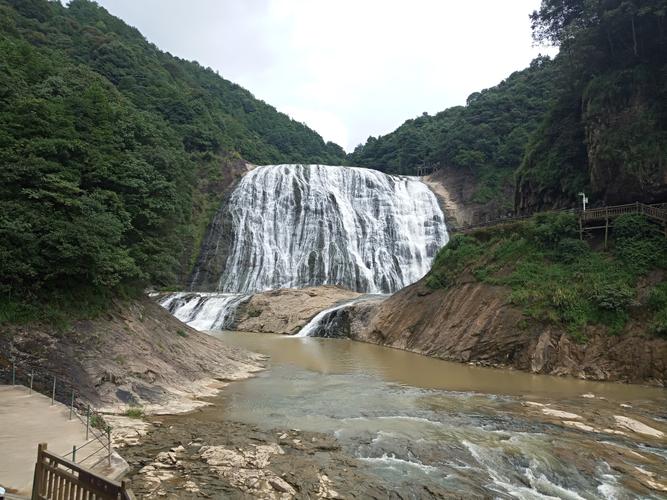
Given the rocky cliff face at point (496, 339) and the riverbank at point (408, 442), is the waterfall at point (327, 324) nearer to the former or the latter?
the rocky cliff face at point (496, 339)

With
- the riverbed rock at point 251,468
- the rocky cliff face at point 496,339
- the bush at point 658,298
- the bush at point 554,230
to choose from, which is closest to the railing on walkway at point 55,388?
the riverbed rock at point 251,468

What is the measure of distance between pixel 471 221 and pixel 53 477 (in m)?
57.7

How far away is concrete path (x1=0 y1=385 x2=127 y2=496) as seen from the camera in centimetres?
670

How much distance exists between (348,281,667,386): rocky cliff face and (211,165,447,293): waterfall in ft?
60.8

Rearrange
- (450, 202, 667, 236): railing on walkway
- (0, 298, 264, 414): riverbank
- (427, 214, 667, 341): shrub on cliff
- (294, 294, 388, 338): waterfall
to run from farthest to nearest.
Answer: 1. (294, 294, 388, 338): waterfall
2. (450, 202, 667, 236): railing on walkway
3. (427, 214, 667, 341): shrub on cliff
4. (0, 298, 264, 414): riverbank

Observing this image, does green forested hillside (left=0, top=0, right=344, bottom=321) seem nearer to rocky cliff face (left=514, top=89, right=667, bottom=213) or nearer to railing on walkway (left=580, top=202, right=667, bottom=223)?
railing on walkway (left=580, top=202, right=667, bottom=223)

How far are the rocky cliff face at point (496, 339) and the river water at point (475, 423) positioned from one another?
103 centimetres

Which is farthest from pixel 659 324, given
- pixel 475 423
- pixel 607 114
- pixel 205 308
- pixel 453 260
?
pixel 205 308

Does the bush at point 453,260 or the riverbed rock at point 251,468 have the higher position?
the bush at point 453,260

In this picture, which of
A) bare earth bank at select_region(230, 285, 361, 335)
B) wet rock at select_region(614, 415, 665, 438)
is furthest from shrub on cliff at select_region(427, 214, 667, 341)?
bare earth bank at select_region(230, 285, 361, 335)

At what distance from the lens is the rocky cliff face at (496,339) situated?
18484 millimetres

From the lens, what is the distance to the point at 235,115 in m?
102

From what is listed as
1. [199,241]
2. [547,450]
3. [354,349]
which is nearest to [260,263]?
[199,241]

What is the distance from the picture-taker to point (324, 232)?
2104 inches
